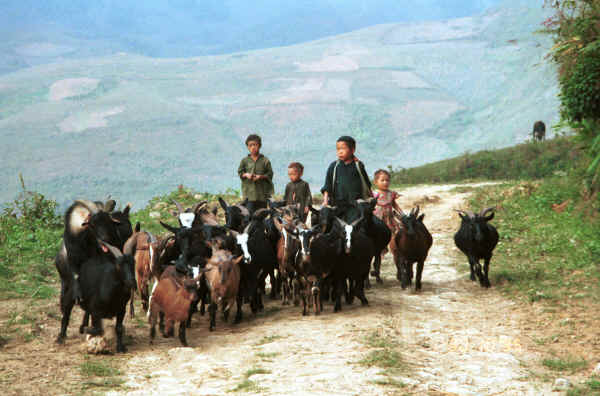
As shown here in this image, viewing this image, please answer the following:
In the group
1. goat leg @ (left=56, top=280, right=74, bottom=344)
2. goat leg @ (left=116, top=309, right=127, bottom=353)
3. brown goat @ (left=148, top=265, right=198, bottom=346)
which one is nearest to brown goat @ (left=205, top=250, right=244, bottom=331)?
brown goat @ (left=148, top=265, right=198, bottom=346)

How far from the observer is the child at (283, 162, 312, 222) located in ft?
33.2

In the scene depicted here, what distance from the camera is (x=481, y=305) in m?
8.72

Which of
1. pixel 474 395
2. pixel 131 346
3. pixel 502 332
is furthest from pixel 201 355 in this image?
pixel 502 332

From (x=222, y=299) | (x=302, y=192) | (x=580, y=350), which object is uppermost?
(x=302, y=192)

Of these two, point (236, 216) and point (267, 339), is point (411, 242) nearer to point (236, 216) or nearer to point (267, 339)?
point (236, 216)

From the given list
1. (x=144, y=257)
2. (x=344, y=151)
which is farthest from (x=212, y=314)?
(x=344, y=151)

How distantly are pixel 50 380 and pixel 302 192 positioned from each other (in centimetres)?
546

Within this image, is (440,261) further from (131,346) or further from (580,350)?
(131,346)

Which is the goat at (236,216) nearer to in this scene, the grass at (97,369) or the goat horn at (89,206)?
the goat horn at (89,206)

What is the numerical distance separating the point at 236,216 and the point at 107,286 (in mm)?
3145

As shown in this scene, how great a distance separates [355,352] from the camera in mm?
6211

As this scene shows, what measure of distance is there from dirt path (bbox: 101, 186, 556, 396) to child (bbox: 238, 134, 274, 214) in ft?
6.58

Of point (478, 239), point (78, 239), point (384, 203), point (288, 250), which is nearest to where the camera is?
point (78, 239)

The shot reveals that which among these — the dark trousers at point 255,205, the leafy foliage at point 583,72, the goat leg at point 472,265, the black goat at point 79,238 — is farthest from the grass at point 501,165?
the black goat at point 79,238
